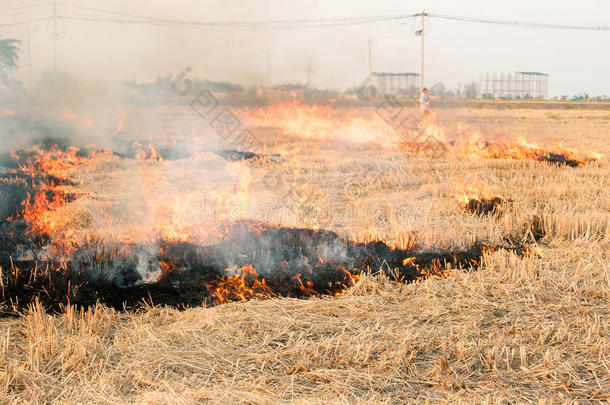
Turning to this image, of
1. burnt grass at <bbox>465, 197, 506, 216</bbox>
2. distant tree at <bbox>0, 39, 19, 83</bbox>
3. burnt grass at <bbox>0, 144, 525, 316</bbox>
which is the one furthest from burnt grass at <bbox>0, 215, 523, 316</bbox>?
distant tree at <bbox>0, 39, 19, 83</bbox>

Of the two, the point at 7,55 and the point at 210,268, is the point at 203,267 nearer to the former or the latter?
the point at 210,268

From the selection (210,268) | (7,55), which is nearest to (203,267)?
(210,268)

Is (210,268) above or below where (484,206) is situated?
below

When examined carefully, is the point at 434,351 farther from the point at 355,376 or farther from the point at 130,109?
the point at 130,109

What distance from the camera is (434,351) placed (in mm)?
3752

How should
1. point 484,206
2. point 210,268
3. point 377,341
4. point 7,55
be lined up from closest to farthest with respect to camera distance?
point 377,341 < point 210,268 < point 484,206 < point 7,55

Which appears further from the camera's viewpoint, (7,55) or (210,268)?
(7,55)

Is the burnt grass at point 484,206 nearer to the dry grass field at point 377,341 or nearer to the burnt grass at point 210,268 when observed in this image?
the dry grass field at point 377,341

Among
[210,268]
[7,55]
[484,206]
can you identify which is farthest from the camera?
[7,55]

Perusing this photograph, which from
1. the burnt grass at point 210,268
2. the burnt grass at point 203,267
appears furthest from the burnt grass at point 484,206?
the burnt grass at point 210,268

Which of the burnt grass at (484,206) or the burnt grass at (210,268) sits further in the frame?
the burnt grass at (484,206)

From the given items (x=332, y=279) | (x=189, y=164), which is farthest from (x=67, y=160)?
(x=332, y=279)

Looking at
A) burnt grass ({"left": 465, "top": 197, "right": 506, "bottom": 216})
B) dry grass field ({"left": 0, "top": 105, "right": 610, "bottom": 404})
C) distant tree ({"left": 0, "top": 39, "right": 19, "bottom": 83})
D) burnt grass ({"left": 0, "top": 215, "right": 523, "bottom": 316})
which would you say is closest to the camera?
dry grass field ({"left": 0, "top": 105, "right": 610, "bottom": 404})

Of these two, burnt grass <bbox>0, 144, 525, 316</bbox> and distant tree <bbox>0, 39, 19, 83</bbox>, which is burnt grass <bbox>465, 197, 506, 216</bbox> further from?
distant tree <bbox>0, 39, 19, 83</bbox>
